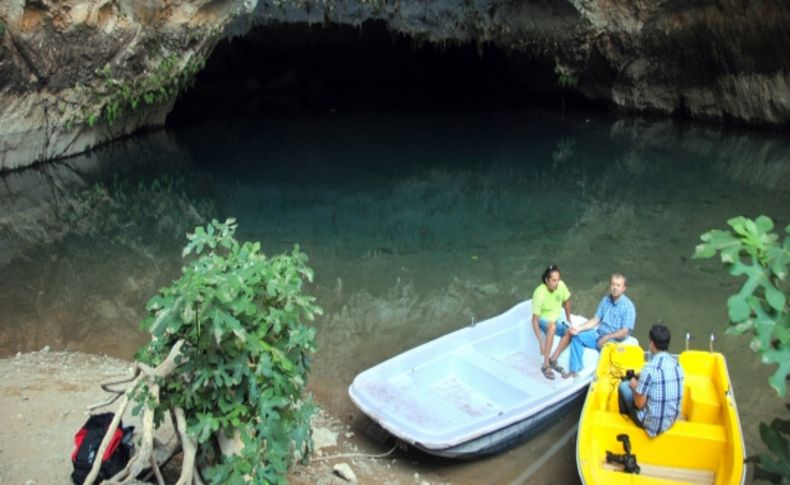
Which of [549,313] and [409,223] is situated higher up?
[549,313]

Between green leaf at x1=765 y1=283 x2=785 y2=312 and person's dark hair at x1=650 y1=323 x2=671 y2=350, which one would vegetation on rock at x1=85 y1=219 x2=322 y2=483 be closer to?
green leaf at x1=765 y1=283 x2=785 y2=312

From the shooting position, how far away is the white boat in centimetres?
554

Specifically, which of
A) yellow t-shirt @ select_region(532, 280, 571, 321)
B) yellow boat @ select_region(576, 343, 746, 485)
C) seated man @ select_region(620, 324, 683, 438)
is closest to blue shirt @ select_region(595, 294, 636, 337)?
yellow t-shirt @ select_region(532, 280, 571, 321)

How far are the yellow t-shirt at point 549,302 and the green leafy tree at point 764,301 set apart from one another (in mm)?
4177

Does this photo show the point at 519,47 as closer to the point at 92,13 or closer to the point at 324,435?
the point at 92,13

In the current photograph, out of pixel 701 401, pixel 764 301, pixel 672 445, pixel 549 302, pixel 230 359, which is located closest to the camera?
pixel 764 301

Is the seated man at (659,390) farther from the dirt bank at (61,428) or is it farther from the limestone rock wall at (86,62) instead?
the limestone rock wall at (86,62)

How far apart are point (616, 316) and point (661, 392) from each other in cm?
176

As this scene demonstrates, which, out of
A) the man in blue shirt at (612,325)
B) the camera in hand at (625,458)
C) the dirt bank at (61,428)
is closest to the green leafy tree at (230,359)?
the dirt bank at (61,428)

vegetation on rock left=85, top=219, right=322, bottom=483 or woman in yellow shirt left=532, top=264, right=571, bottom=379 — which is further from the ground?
vegetation on rock left=85, top=219, right=322, bottom=483

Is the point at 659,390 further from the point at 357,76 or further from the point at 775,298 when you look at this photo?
the point at 357,76

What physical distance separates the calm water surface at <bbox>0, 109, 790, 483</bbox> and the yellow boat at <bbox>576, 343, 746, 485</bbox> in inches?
27.3

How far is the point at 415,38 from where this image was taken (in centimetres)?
1992

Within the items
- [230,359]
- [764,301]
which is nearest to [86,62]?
[230,359]
